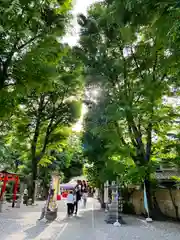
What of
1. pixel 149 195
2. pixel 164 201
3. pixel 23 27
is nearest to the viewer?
pixel 23 27

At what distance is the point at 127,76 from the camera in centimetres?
1336

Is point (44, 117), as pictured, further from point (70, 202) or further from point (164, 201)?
point (164, 201)

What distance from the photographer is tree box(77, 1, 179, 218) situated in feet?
37.9

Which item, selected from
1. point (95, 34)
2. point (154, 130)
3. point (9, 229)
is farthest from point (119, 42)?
point (9, 229)

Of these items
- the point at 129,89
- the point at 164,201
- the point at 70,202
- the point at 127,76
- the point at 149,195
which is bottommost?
the point at 70,202

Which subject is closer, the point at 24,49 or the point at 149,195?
the point at 24,49

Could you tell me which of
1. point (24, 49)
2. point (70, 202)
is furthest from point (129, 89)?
point (70, 202)

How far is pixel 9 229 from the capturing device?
825 cm

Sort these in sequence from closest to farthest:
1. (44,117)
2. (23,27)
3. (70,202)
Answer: (23,27), (70,202), (44,117)

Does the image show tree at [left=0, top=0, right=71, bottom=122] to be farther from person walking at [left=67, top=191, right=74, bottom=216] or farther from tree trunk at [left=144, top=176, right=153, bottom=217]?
tree trunk at [left=144, top=176, right=153, bottom=217]

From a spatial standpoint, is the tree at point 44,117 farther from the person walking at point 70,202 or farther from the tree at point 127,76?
the person walking at point 70,202

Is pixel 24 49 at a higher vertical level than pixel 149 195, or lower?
higher

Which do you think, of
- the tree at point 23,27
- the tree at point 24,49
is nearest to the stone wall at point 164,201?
the tree at point 24,49

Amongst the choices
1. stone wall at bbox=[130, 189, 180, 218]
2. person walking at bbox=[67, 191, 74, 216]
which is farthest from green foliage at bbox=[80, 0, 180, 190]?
person walking at bbox=[67, 191, 74, 216]
